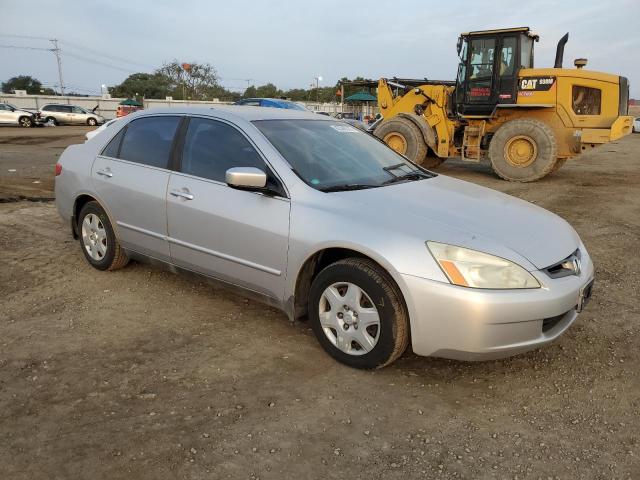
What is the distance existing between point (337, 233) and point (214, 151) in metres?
1.29

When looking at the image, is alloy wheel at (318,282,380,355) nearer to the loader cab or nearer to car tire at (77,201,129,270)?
car tire at (77,201,129,270)

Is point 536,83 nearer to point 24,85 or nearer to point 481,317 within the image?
point 481,317

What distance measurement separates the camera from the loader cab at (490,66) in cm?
1040

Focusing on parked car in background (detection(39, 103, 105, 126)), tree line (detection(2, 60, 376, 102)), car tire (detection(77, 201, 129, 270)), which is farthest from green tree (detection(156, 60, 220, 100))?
car tire (detection(77, 201, 129, 270))

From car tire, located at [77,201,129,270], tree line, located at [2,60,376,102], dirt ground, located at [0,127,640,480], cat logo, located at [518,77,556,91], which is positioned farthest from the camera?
tree line, located at [2,60,376,102]

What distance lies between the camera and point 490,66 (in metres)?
10.6

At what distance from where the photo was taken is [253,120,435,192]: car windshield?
344cm

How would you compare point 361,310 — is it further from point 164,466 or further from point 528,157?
point 528,157

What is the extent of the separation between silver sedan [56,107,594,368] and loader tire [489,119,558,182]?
714cm

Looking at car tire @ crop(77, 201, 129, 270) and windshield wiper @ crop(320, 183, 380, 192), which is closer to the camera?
windshield wiper @ crop(320, 183, 380, 192)

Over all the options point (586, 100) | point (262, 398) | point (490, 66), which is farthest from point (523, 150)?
point (262, 398)

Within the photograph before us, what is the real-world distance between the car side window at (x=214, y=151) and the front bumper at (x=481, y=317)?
142 centimetres

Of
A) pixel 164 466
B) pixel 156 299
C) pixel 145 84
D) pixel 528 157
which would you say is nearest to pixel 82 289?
pixel 156 299

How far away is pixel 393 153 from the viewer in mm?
4383
